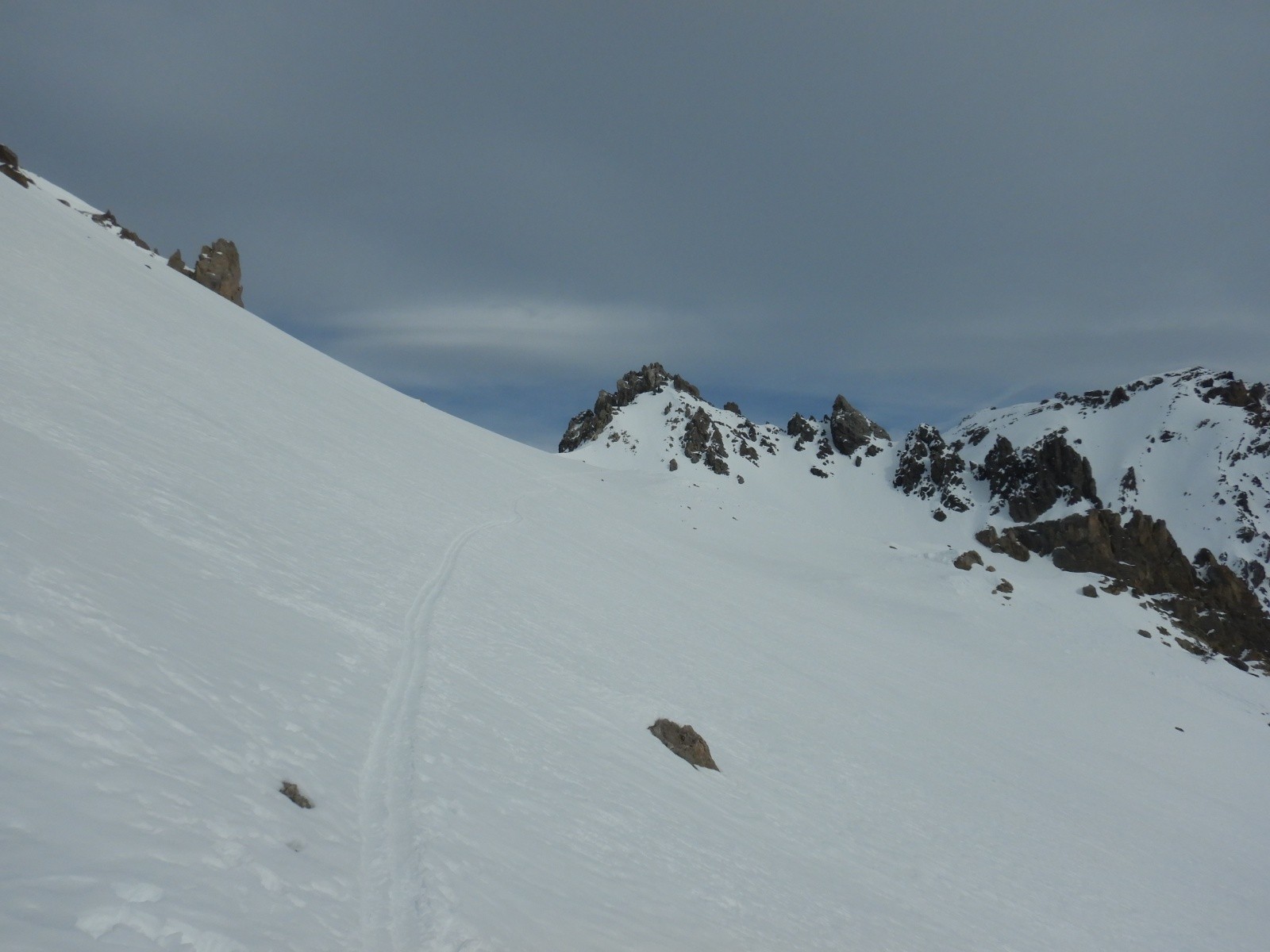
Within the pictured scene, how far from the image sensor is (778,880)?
10.0 m

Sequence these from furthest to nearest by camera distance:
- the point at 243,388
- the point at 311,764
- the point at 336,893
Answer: the point at 243,388 < the point at 311,764 < the point at 336,893

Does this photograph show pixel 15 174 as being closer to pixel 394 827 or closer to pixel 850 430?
pixel 394 827

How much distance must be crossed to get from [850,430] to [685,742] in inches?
4782

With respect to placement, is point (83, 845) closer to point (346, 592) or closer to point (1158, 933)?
point (346, 592)

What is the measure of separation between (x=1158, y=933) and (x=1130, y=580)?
64.7 meters

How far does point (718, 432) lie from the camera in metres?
111

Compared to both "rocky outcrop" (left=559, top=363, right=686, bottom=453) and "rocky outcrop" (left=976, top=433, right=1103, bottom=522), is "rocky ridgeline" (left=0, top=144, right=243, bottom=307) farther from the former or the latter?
"rocky outcrop" (left=976, top=433, right=1103, bottom=522)

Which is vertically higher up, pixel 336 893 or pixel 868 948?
pixel 336 893

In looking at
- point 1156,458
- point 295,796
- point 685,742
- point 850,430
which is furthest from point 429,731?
point 1156,458

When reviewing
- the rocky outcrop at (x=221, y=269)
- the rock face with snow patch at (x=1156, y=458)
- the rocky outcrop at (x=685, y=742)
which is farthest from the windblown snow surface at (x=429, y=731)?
the rock face with snow patch at (x=1156, y=458)

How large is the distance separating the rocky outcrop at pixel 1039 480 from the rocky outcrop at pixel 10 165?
12440 centimetres

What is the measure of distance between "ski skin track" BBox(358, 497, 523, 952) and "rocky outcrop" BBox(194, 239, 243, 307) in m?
74.2

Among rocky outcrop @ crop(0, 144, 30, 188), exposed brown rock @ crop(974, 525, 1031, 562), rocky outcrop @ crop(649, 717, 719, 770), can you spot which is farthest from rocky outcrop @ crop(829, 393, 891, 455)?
rocky outcrop @ crop(0, 144, 30, 188)

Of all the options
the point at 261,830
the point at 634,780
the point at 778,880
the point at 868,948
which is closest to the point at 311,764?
the point at 261,830
